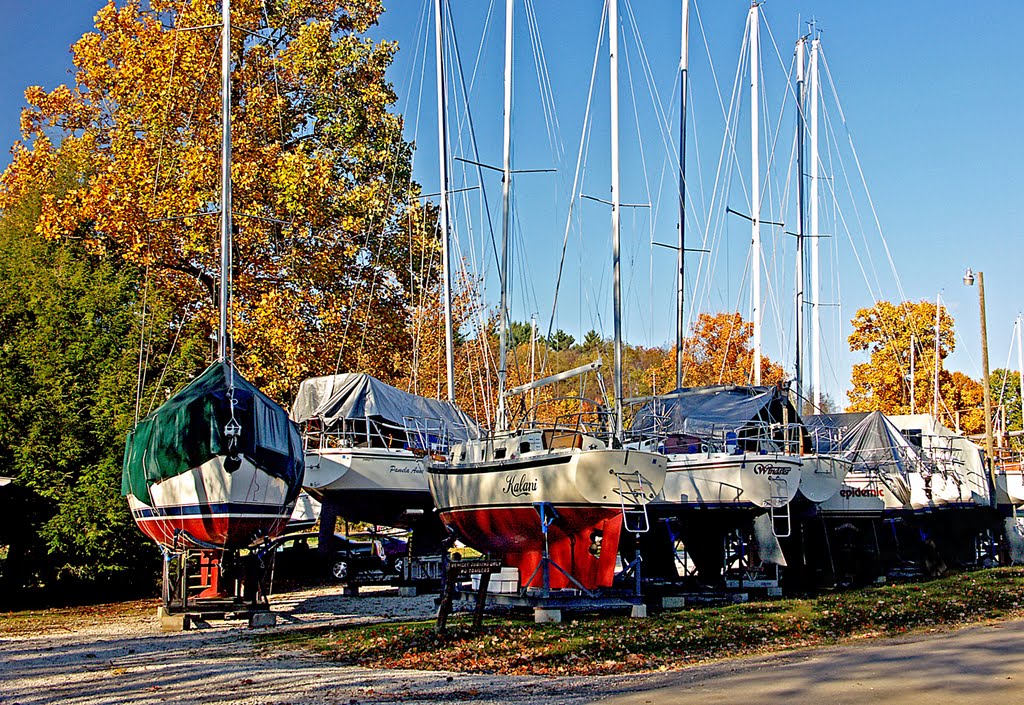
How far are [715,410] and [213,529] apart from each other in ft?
39.9

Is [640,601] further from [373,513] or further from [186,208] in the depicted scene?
[186,208]

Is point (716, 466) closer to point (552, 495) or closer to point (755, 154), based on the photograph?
point (552, 495)

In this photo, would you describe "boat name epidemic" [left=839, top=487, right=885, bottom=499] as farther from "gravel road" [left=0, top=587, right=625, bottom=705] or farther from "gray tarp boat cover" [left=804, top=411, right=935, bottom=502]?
"gravel road" [left=0, top=587, right=625, bottom=705]

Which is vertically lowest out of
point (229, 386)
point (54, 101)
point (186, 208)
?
point (229, 386)

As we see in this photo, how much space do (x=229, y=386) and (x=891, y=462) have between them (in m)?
18.0

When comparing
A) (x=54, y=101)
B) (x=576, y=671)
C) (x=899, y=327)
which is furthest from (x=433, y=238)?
(x=899, y=327)

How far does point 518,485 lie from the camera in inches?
789

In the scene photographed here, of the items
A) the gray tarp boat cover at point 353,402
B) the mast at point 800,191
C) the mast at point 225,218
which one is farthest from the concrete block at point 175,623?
the mast at point 800,191

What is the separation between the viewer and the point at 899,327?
5769 cm

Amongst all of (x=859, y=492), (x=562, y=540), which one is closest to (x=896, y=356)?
(x=859, y=492)

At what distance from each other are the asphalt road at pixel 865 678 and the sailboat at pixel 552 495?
17.6 feet

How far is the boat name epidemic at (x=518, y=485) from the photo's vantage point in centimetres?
1975

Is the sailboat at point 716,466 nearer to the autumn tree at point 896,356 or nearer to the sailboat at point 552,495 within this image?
the sailboat at point 552,495

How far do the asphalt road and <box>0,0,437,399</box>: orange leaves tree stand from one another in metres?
17.2
